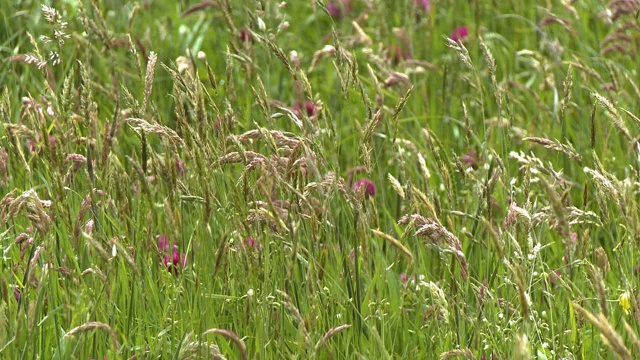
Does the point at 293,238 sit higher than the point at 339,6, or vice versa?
→ the point at 293,238

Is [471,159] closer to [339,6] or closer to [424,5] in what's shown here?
[424,5]

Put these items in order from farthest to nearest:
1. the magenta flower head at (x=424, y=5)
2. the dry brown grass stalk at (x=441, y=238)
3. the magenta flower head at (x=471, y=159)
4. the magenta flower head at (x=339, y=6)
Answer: the magenta flower head at (x=339, y=6)
the magenta flower head at (x=424, y=5)
the magenta flower head at (x=471, y=159)
the dry brown grass stalk at (x=441, y=238)

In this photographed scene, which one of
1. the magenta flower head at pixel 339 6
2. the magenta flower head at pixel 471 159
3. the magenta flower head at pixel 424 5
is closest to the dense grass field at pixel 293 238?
the magenta flower head at pixel 471 159

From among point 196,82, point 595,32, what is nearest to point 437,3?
point 595,32

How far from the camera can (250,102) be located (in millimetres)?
3768

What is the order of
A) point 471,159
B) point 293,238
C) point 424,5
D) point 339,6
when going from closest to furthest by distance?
point 293,238 < point 471,159 < point 424,5 < point 339,6

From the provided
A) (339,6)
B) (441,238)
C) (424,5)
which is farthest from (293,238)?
(339,6)

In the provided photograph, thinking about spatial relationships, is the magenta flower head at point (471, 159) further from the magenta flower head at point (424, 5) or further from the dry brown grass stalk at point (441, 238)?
the magenta flower head at point (424, 5)

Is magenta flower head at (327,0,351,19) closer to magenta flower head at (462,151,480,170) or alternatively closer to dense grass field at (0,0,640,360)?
dense grass field at (0,0,640,360)

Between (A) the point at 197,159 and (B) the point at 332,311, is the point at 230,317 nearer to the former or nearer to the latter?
(B) the point at 332,311

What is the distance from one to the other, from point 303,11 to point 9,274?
10.7 feet

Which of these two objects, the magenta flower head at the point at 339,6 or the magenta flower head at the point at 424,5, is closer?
the magenta flower head at the point at 424,5

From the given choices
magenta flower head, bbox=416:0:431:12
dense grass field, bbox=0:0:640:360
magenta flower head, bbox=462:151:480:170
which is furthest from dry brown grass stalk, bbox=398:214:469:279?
magenta flower head, bbox=416:0:431:12

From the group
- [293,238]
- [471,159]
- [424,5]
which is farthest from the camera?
[424,5]
